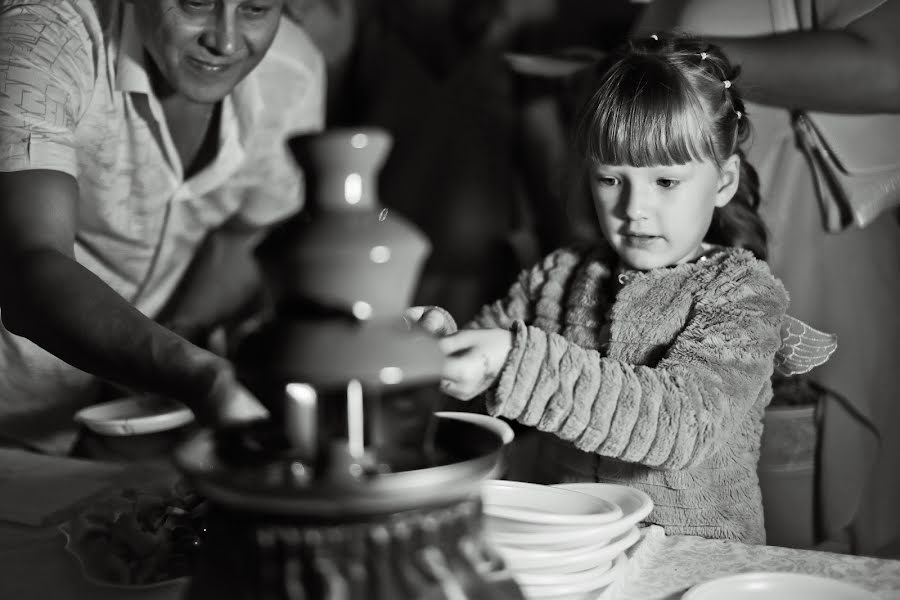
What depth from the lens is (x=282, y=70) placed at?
7.95 feet

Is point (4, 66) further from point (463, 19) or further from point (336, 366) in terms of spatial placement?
point (463, 19)

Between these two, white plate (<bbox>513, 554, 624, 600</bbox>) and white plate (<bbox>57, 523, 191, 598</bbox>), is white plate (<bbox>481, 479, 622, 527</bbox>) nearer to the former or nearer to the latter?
white plate (<bbox>513, 554, 624, 600</bbox>)

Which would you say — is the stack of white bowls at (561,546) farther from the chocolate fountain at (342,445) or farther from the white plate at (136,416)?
the white plate at (136,416)

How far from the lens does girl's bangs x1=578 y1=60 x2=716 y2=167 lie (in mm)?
1575

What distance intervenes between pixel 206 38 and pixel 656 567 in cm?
144

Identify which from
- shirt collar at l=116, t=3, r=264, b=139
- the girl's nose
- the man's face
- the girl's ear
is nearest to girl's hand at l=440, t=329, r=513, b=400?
the girl's nose

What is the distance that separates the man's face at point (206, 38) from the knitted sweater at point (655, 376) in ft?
2.53

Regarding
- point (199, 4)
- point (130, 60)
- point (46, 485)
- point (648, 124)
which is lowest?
point (46, 485)

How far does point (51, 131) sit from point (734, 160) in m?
1.30

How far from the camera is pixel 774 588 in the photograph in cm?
99

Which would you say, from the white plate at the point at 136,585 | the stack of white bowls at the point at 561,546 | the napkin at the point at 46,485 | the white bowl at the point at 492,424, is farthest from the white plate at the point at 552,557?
the napkin at the point at 46,485

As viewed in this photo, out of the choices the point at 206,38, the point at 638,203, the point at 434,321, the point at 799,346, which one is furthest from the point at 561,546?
the point at 206,38

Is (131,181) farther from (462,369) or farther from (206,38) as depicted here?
(462,369)

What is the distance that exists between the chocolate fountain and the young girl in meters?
0.56
